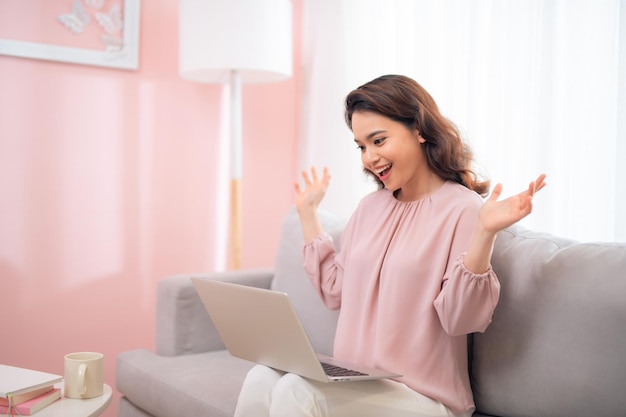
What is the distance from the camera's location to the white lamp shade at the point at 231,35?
2.55 meters

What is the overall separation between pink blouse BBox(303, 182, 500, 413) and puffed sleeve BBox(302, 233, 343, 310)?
112 millimetres

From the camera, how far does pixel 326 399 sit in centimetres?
136

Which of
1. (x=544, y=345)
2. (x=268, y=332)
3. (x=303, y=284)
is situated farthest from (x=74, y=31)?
(x=544, y=345)

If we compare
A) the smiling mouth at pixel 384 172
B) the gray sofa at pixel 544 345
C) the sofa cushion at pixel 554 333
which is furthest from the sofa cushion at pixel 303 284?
the sofa cushion at pixel 554 333

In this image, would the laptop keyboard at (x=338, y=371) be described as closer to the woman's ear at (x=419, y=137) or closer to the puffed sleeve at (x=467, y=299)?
the puffed sleeve at (x=467, y=299)

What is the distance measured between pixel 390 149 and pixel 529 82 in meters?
0.64

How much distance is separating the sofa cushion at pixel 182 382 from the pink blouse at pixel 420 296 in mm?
328

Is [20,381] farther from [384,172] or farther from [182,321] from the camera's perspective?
[384,172]

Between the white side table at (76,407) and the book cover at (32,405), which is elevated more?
the book cover at (32,405)

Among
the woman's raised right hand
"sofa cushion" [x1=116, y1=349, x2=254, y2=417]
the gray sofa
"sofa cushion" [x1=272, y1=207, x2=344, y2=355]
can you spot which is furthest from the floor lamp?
the gray sofa

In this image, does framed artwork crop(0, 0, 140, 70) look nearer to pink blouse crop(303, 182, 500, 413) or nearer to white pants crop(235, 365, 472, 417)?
pink blouse crop(303, 182, 500, 413)

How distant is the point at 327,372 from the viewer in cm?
137

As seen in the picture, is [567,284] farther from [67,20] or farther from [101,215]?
[67,20]

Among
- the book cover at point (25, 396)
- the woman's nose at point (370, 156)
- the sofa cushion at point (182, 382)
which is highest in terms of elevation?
the woman's nose at point (370, 156)
